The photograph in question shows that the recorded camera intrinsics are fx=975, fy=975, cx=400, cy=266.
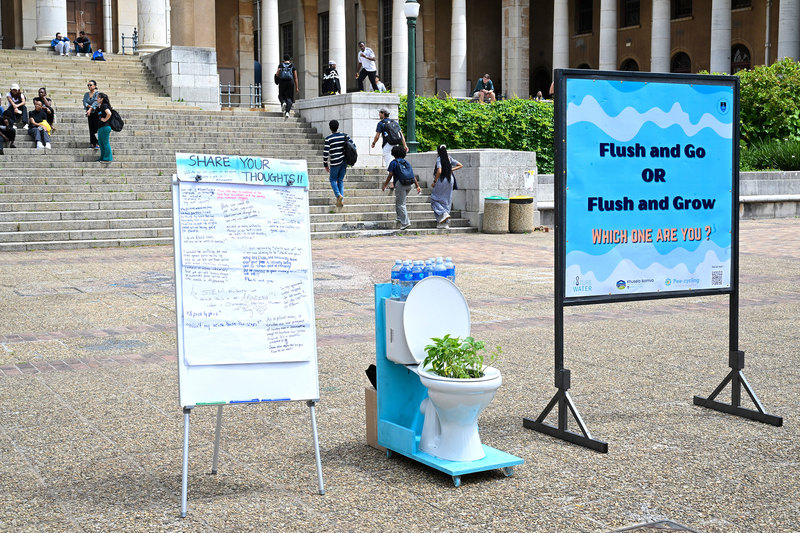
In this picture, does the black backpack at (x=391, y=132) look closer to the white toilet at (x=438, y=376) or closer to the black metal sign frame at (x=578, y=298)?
the black metal sign frame at (x=578, y=298)

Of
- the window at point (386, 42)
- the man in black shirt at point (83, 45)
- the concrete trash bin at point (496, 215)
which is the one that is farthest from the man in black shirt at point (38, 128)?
the window at point (386, 42)

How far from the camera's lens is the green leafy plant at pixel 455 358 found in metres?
4.75

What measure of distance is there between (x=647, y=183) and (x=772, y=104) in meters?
23.2

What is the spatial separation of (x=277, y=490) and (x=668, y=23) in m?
45.3

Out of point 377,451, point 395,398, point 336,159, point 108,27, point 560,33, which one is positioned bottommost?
point 377,451

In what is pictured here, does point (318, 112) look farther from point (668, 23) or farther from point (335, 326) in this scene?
point (668, 23)

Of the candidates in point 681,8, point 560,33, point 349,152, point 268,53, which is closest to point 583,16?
point 560,33

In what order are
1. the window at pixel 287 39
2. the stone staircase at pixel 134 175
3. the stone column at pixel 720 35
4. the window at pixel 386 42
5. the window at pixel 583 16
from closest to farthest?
the stone staircase at pixel 134 175 < the stone column at pixel 720 35 < the window at pixel 386 42 < the window at pixel 583 16 < the window at pixel 287 39

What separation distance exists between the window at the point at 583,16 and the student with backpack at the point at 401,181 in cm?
3634

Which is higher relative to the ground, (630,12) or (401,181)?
(630,12)

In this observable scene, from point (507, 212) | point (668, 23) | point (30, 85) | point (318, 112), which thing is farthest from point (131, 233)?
point (668, 23)

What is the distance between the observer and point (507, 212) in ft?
64.4

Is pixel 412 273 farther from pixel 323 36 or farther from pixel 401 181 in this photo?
pixel 323 36

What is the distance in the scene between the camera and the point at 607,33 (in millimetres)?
48250
